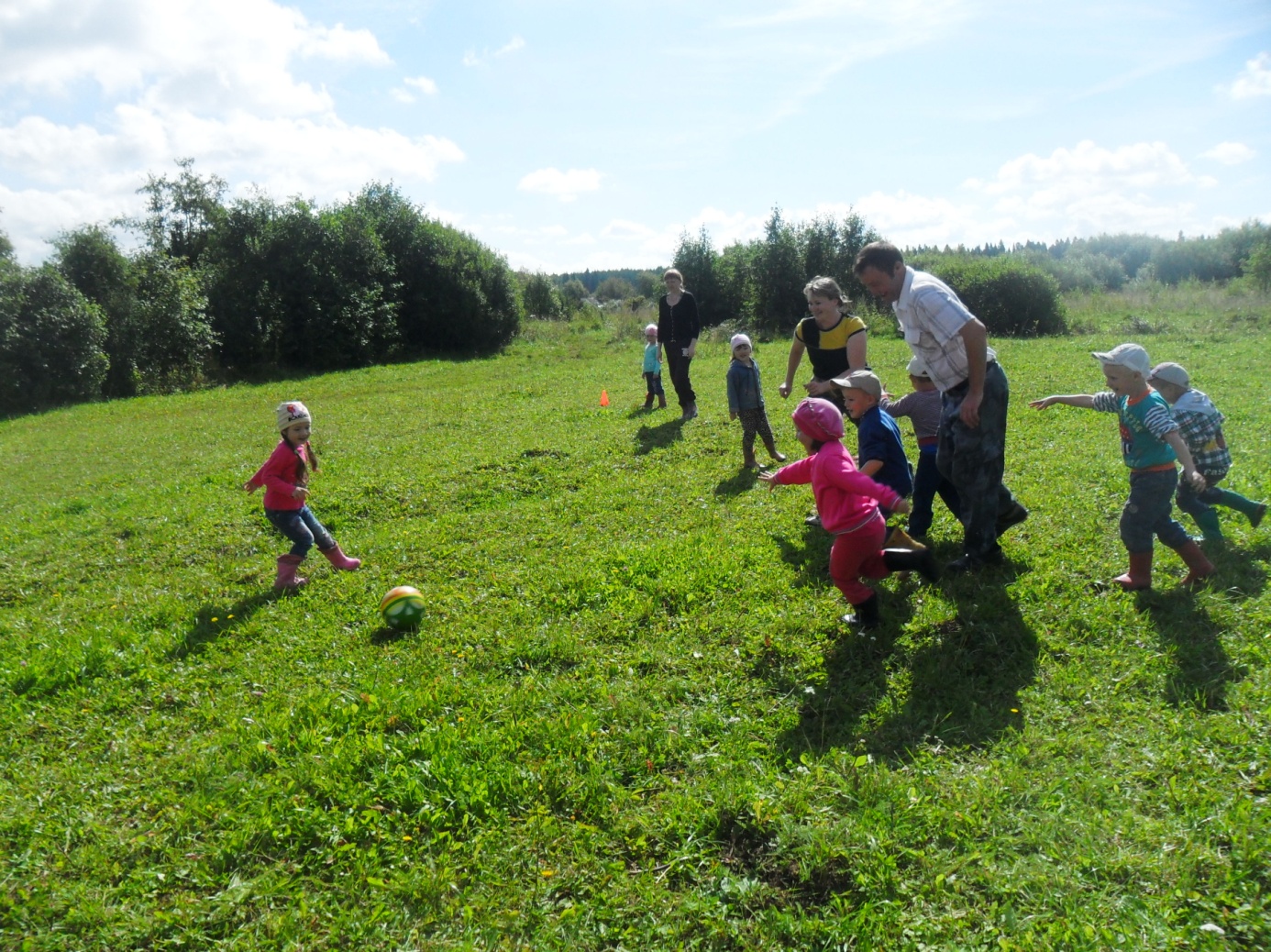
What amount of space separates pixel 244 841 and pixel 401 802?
0.69 m

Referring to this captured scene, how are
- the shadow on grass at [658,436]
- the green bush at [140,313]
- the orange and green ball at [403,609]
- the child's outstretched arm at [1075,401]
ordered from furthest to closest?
the green bush at [140,313] < the shadow on grass at [658,436] < the orange and green ball at [403,609] < the child's outstretched arm at [1075,401]

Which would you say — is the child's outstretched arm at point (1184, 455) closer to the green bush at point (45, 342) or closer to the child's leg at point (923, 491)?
the child's leg at point (923, 491)

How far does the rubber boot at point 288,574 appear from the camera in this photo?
6629mm

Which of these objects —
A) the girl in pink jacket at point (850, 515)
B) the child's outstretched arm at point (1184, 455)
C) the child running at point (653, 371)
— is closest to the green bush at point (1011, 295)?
the child running at point (653, 371)

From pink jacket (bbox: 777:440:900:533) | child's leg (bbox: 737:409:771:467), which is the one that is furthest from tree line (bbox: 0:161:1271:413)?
pink jacket (bbox: 777:440:900:533)

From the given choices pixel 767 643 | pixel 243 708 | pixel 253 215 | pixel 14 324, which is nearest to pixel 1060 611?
pixel 767 643

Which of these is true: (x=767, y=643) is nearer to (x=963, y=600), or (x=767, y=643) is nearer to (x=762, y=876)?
(x=963, y=600)

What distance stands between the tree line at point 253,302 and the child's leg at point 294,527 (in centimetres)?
2242

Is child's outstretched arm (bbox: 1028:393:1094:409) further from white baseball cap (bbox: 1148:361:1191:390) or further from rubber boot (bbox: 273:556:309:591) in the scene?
rubber boot (bbox: 273:556:309:591)

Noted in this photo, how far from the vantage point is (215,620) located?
19.9 ft

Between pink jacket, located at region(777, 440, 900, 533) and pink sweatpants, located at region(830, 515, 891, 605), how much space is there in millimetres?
76

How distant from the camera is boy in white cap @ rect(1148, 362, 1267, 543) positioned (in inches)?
208

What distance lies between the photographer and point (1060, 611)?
4867 millimetres

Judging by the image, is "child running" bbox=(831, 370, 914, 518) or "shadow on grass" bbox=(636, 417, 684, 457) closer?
"child running" bbox=(831, 370, 914, 518)
